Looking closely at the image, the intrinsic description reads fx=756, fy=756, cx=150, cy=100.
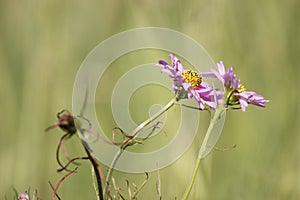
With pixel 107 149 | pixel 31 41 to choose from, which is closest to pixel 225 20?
pixel 107 149

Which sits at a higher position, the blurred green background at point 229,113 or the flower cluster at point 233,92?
the blurred green background at point 229,113

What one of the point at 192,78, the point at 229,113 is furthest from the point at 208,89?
the point at 229,113

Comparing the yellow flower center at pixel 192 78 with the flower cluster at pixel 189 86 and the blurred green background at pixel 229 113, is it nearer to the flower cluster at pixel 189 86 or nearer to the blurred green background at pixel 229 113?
the flower cluster at pixel 189 86

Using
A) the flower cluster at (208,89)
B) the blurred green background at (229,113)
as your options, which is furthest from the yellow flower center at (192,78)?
the blurred green background at (229,113)

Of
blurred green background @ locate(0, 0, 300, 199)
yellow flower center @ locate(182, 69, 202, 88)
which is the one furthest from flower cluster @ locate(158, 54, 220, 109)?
blurred green background @ locate(0, 0, 300, 199)

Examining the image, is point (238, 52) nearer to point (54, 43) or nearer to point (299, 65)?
point (299, 65)

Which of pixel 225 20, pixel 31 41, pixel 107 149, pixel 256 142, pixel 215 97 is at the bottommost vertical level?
pixel 215 97

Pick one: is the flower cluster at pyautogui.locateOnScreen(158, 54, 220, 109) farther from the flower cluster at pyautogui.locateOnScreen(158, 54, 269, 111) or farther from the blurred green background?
the blurred green background
